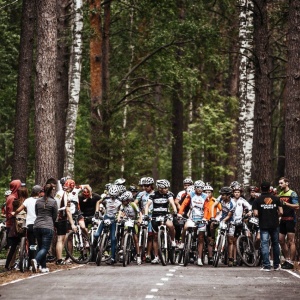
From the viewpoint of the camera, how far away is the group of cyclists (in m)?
23.3

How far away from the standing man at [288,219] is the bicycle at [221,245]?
4.48 feet

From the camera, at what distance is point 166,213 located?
2377 centimetres

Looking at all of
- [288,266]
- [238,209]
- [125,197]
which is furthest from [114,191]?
[288,266]

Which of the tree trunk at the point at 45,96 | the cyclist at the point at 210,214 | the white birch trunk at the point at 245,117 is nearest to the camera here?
the tree trunk at the point at 45,96

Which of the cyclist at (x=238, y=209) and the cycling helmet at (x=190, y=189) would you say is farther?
the cycling helmet at (x=190, y=189)

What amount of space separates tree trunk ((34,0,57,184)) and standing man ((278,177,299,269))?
575 cm

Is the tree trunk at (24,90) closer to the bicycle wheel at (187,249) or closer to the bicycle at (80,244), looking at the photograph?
the bicycle at (80,244)

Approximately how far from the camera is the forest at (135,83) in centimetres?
2594

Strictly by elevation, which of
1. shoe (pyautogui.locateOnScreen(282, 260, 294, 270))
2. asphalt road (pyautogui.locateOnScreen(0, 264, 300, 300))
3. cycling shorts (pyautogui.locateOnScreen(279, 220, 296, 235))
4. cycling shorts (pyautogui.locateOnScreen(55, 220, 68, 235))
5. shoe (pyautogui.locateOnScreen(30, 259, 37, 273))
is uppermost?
cycling shorts (pyautogui.locateOnScreen(279, 220, 296, 235))

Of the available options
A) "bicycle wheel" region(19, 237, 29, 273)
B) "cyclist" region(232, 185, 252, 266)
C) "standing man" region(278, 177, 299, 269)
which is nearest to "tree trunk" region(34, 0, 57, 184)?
"bicycle wheel" region(19, 237, 29, 273)

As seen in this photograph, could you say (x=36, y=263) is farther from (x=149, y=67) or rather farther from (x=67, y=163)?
(x=149, y=67)

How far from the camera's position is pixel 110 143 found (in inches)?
1337

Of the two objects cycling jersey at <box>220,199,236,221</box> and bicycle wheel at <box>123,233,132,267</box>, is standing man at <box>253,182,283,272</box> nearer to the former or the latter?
cycling jersey at <box>220,199,236,221</box>

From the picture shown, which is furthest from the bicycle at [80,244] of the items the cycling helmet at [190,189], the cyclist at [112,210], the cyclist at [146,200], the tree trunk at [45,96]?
the cycling helmet at [190,189]
